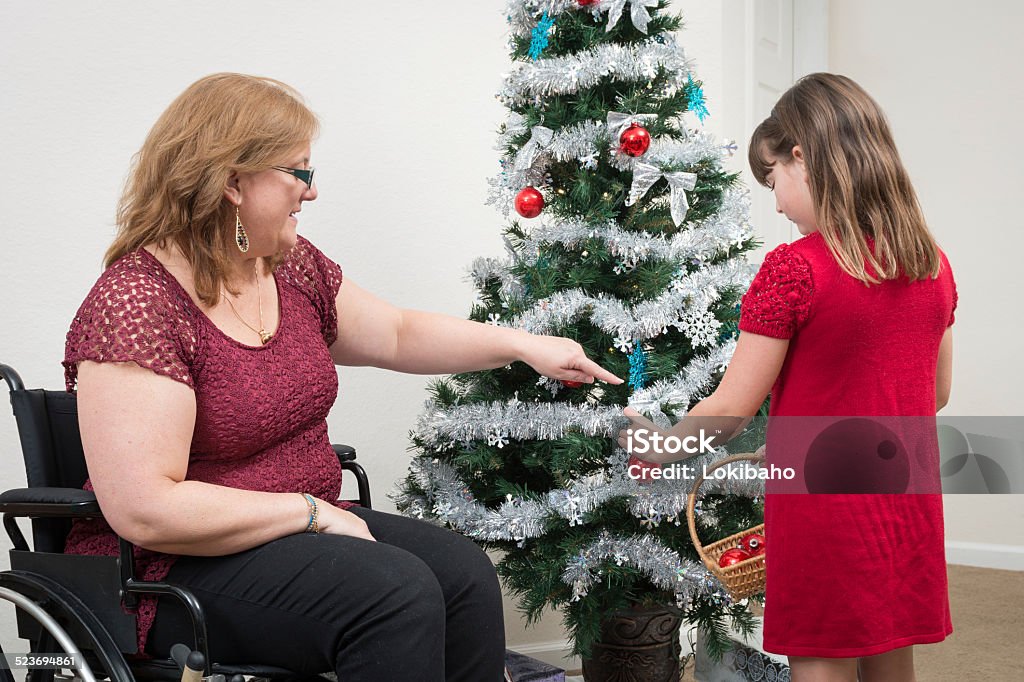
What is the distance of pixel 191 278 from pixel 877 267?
0.98 metres

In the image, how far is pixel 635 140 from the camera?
71.6 inches

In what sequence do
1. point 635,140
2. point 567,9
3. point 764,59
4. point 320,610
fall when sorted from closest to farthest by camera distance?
1. point 320,610
2. point 635,140
3. point 567,9
4. point 764,59

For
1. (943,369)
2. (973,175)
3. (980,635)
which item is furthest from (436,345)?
(973,175)

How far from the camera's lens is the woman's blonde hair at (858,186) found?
1318 millimetres

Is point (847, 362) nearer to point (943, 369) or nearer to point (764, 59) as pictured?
point (943, 369)

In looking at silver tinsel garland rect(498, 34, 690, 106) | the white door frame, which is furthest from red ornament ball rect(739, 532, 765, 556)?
the white door frame

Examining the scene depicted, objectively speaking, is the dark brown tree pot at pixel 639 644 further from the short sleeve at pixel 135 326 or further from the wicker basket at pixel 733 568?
the short sleeve at pixel 135 326

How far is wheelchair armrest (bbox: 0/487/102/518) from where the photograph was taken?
4.23 ft

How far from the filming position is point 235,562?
4.26ft

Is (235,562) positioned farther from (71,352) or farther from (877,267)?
(877,267)

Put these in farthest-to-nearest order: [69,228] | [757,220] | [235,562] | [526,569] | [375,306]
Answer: [757,220], [69,228], [526,569], [375,306], [235,562]

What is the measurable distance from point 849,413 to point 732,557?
449 mm

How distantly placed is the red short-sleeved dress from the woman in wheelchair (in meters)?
0.46

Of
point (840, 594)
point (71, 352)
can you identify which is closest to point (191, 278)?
point (71, 352)
